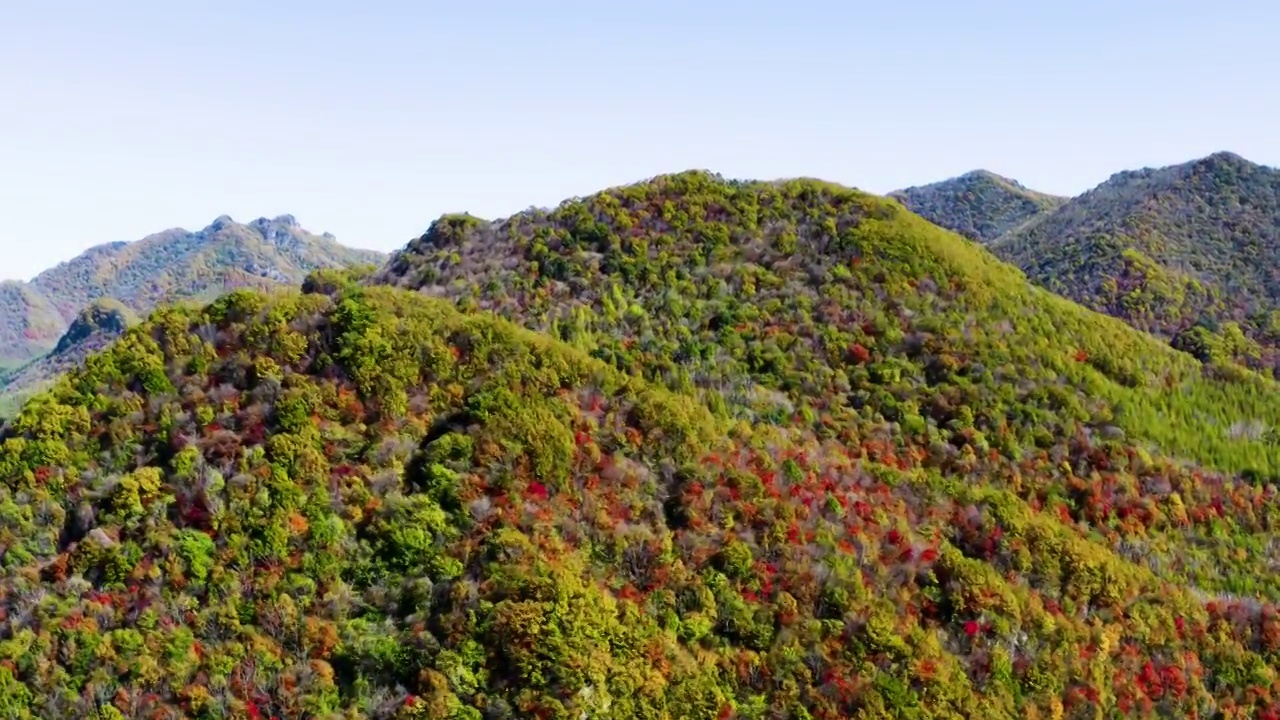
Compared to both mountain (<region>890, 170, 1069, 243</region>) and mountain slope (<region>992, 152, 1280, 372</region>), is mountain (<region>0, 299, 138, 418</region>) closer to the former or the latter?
mountain (<region>890, 170, 1069, 243</region>)

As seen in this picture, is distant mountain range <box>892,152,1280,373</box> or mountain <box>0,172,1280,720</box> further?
distant mountain range <box>892,152,1280,373</box>

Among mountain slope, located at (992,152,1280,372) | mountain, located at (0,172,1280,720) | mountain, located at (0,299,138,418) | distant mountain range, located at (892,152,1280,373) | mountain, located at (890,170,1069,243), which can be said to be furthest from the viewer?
mountain, located at (0,299,138,418)

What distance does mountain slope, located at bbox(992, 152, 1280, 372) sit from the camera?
6588cm

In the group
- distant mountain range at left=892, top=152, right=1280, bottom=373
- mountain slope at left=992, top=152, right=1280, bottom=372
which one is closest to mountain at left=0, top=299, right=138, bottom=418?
distant mountain range at left=892, top=152, right=1280, bottom=373

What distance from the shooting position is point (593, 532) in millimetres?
20375

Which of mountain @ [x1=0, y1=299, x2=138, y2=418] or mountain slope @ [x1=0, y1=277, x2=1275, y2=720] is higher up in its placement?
mountain @ [x1=0, y1=299, x2=138, y2=418]

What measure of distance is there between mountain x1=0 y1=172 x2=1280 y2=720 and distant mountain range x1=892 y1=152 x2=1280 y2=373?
130 ft

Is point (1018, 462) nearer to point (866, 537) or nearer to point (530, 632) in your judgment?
point (866, 537)

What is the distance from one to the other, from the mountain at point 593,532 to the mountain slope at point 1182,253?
40258mm

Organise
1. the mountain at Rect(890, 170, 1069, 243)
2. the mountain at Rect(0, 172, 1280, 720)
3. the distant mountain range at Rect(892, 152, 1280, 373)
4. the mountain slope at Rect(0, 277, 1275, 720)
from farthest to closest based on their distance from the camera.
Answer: the mountain at Rect(890, 170, 1069, 243)
the distant mountain range at Rect(892, 152, 1280, 373)
the mountain at Rect(0, 172, 1280, 720)
the mountain slope at Rect(0, 277, 1275, 720)

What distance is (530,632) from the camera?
1748 centimetres

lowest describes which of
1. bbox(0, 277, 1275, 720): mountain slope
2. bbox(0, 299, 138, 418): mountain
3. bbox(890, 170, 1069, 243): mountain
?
bbox(0, 277, 1275, 720): mountain slope

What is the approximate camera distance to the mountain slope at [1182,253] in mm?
65875

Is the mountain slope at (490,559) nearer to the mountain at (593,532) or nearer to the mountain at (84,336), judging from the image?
the mountain at (593,532)
